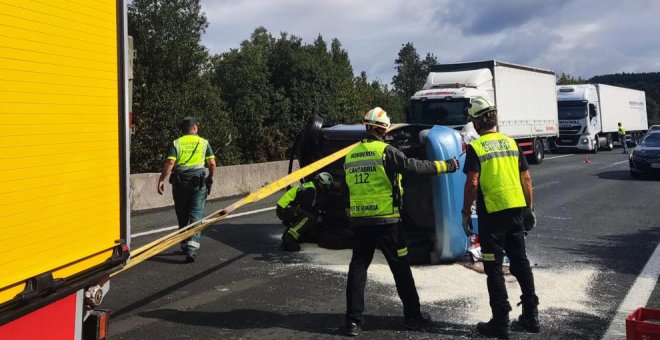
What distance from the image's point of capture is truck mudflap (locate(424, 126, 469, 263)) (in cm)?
582

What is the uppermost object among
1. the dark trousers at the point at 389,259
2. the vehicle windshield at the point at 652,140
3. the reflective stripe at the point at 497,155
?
the vehicle windshield at the point at 652,140

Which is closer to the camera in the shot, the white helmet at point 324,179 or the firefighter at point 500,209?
the firefighter at point 500,209

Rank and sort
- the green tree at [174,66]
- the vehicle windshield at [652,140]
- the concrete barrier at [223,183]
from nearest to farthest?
the concrete barrier at [223,183] → the vehicle windshield at [652,140] → the green tree at [174,66]

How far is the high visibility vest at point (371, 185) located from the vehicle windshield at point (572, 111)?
27.5 metres

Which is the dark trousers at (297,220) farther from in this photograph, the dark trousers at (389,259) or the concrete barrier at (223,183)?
the concrete barrier at (223,183)

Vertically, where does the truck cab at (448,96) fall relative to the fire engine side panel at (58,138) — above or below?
above

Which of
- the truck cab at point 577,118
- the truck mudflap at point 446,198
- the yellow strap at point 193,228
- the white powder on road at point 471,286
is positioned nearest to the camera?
the yellow strap at point 193,228

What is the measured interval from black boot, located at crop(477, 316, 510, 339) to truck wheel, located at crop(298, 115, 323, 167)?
369 centimetres

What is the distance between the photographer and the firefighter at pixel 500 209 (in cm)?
424

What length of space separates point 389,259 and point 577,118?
27.7 meters

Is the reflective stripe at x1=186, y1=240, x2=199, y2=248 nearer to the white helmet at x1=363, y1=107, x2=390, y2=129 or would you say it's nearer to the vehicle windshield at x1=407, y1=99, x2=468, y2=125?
the white helmet at x1=363, y1=107, x2=390, y2=129

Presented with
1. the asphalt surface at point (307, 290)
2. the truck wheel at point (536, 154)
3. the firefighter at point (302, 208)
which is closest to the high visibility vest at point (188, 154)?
the asphalt surface at point (307, 290)

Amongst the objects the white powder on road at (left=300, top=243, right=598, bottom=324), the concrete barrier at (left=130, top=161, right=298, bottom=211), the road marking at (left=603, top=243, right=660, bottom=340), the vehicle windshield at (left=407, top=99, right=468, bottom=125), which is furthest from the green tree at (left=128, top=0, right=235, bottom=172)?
the road marking at (left=603, top=243, right=660, bottom=340)

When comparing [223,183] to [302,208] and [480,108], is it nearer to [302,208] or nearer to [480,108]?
[302,208]
